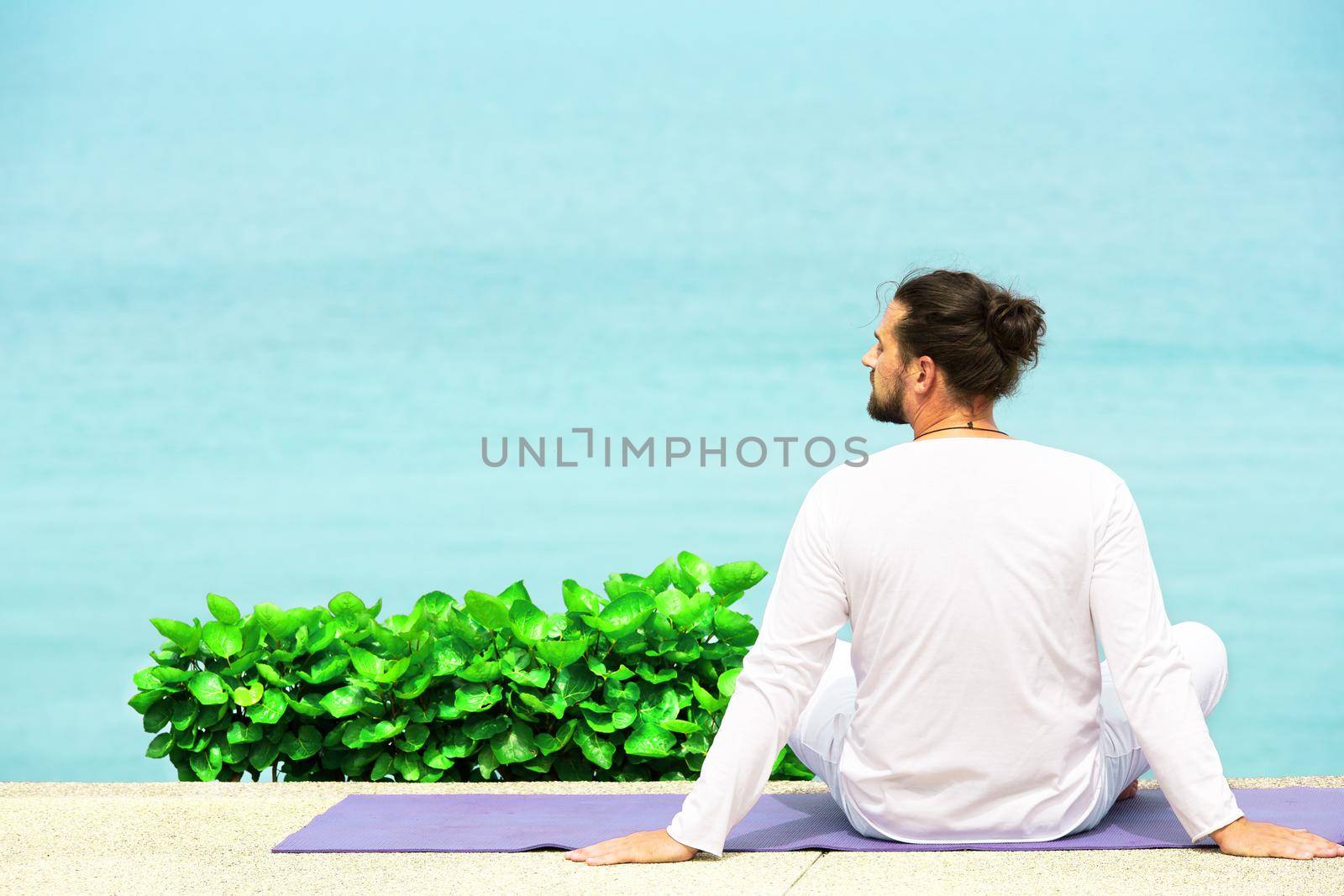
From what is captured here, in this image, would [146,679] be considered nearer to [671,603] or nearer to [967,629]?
[671,603]

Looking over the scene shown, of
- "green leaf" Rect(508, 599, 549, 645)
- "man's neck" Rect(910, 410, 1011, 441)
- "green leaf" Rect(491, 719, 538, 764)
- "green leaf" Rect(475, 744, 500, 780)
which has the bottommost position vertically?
"green leaf" Rect(475, 744, 500, 780)

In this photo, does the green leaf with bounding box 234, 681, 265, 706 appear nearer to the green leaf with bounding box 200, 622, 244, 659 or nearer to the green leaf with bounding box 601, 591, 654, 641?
the green leaf with bounding box 200, 622, 244, 659

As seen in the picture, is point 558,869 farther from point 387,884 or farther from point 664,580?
point 664,580

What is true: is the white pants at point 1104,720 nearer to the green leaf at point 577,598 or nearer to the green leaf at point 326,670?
the green leaf at point 577,598

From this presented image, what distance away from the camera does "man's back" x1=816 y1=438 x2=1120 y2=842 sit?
2.05m

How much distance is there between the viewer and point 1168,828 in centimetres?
233

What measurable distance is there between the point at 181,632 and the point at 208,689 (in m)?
0.17

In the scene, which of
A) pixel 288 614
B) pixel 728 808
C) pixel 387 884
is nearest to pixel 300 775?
pixel 288 614

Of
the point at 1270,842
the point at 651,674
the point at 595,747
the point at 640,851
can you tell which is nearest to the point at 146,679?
the point at 595,747

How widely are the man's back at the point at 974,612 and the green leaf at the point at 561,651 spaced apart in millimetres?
1124

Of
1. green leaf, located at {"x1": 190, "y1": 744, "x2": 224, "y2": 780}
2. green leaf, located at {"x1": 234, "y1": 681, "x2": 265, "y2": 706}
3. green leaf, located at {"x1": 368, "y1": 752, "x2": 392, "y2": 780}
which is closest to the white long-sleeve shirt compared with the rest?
green leaf, located at {"x1": 368, "y1": 752, "x2": 392, "y2": 780}

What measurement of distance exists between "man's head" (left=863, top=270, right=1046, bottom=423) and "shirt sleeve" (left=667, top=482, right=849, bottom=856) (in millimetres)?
276

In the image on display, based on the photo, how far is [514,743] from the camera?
3.24 metres

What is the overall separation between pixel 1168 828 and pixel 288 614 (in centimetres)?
226
